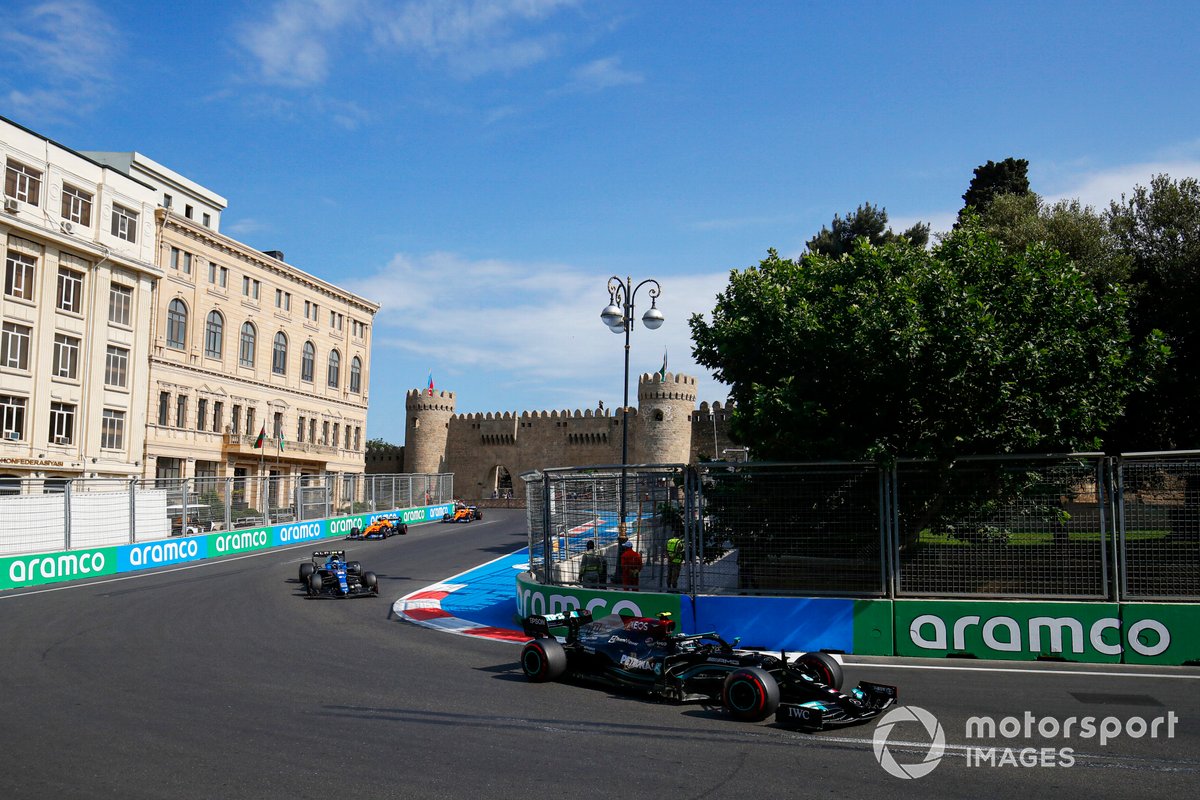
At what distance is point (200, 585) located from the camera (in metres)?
20.3

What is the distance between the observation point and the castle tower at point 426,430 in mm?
76938

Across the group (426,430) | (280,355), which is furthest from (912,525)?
(426,430)

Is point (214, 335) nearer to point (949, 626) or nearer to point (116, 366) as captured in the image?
point (116, 366)

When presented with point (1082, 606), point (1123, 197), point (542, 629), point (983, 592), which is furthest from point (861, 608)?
point (1123, 197)

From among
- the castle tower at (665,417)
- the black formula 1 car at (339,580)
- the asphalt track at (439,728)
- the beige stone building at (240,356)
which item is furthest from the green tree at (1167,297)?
the castle tower at (665,417)

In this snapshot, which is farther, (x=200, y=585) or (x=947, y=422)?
(x=200, y=585)

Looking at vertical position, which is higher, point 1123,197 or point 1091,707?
point 1123,197

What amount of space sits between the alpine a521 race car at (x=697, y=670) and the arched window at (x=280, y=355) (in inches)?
1866

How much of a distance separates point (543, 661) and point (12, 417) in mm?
35585

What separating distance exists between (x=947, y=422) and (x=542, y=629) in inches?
270

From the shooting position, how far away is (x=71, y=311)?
132ft

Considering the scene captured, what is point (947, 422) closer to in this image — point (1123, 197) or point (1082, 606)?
point (1082, 606)

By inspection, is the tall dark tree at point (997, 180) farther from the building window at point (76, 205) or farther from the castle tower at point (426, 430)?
the castle tower at point (426, 430)

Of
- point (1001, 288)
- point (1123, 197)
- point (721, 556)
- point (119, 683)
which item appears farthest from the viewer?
point (1123, 197)
